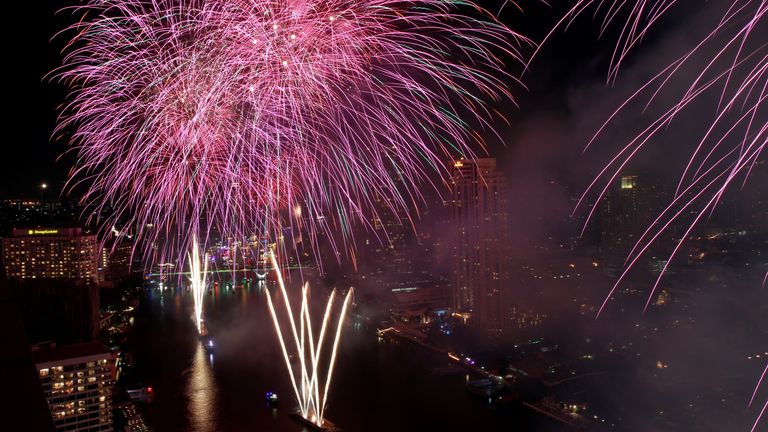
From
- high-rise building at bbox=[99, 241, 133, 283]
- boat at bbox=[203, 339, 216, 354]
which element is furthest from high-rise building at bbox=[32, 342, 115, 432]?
high-rise building at bbox=[99, 241, 133, 283]

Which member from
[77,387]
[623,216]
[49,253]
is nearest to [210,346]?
[77,387]

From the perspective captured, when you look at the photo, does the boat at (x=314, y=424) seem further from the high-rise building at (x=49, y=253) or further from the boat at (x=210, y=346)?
the high-rise building at (x=49, y=253)

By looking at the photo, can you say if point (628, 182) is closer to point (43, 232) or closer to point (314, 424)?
point (314, 424)

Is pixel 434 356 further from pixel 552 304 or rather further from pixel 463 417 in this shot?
pixel 552 304

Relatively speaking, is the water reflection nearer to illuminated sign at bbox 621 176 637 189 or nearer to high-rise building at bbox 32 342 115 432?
high-rise building at bbox 32 342 115 432

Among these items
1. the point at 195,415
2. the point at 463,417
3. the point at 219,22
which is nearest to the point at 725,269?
the point at 463,417

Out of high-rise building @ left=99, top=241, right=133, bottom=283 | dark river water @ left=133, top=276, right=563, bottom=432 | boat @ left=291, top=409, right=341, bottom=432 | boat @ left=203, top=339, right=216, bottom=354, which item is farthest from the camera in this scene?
high-rise building @ left=99, top=241, right=133, bottom=283
